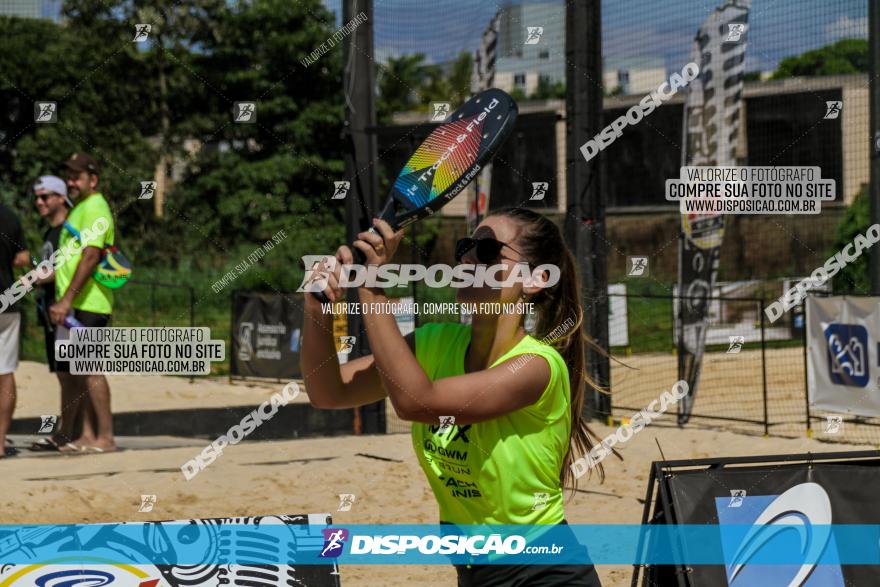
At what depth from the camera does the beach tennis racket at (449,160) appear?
2.51 meters

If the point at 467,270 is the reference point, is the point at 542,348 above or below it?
below

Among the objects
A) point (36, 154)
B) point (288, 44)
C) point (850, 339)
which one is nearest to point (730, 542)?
point (850, 339)

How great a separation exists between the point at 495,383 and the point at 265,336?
13062 millimetres

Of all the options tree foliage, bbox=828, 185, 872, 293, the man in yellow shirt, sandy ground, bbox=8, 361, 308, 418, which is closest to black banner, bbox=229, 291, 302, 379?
sandy ground, bbox=8, 361, 308, 418

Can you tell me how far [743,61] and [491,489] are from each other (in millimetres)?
8779

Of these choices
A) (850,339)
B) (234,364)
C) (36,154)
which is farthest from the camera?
(36,154)

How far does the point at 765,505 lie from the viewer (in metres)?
4.28

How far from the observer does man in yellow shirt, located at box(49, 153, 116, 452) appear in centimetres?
778

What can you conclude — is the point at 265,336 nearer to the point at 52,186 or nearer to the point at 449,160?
the point at 52,186

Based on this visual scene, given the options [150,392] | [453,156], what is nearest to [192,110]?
[150,392]

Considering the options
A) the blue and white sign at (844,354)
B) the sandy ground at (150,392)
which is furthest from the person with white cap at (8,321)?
the blue and white sign at (844,354)

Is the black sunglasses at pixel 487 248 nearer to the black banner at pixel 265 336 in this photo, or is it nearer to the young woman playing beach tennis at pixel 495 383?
the young woman playing beach tennis at pixel 495 383

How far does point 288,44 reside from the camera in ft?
97.1

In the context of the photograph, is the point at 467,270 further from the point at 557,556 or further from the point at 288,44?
the point at 288,44
